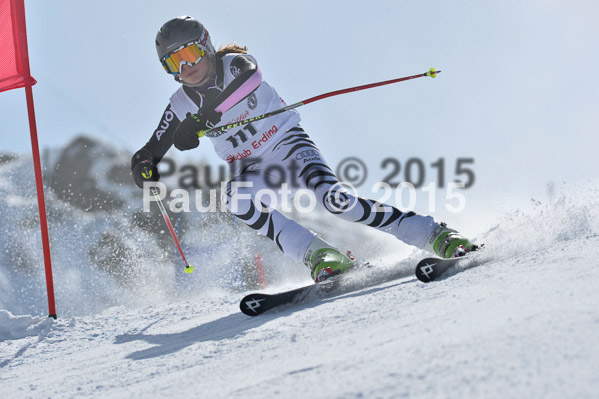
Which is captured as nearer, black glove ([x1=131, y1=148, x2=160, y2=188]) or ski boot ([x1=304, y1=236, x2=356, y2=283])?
ski boot ([x1=304, y1=236, x2=356, y2=283])

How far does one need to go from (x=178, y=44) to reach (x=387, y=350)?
9.57ft

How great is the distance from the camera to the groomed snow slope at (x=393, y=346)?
3.26ft

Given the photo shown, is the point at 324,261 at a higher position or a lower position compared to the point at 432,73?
lower

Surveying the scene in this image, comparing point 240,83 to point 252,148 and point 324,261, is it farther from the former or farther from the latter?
point 324,261

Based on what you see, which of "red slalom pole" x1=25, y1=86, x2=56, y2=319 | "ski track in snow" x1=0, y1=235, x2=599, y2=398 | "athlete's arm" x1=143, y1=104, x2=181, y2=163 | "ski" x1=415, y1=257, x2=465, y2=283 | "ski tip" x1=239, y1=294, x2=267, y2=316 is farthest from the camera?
"red slalom pole" x1=25, y1=86, x2=56, y2=319

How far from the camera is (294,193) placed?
12.5 feet

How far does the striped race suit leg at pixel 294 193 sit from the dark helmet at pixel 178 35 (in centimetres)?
88

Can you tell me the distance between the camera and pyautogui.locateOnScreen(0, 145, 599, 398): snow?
1005 millimetres

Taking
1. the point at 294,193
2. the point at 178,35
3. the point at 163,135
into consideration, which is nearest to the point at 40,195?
the point at 163,135

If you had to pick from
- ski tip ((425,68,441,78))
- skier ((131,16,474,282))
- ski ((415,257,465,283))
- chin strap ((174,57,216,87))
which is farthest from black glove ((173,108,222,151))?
ski ((415,257,465,283))

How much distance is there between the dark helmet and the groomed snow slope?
1.83m

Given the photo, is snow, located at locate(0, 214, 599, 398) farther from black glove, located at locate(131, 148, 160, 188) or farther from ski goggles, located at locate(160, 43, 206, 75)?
ski goggles, located at locate(160, 43, 206, 75)

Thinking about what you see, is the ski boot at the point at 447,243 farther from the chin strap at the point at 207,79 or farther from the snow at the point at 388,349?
the chin strap at the point at 207,79

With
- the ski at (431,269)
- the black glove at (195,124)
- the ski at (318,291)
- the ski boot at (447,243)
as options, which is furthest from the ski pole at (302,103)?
the ski at (431,269)
